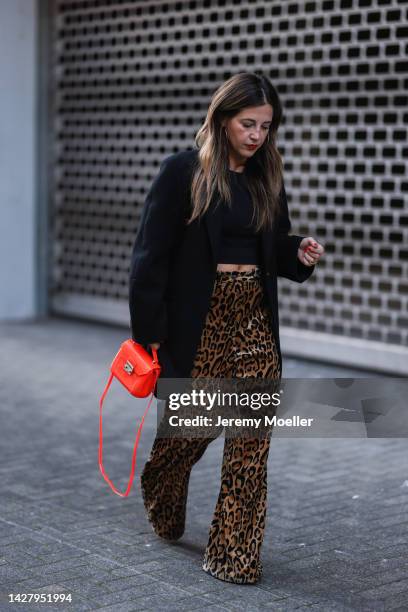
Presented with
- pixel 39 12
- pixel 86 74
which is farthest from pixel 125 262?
pixel 39 12

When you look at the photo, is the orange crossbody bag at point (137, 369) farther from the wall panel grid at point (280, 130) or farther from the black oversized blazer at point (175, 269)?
the wall panel grid at point (280, 130)

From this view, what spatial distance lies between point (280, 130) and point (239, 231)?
5.82 m

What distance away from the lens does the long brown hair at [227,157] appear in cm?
452

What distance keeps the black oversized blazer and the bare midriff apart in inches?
2.2

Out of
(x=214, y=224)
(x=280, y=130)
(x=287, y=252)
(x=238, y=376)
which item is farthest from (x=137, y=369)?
(x=280, y=130)

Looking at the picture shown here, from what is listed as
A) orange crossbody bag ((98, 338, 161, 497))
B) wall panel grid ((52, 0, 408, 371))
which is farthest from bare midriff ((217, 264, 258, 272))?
wall panel grid ((52, 0, 408, 371))

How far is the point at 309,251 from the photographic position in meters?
4.78

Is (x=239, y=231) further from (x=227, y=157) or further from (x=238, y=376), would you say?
(x=238, y=376)

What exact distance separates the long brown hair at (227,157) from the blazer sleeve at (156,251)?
0.08 meters

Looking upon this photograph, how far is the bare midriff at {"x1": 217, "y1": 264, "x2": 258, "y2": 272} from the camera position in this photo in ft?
15.3

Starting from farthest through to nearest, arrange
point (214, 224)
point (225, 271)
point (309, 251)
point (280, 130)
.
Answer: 1. point (280, 130)
2. point (309, 251)
3. point (225, 271)
4. point (214, 224)

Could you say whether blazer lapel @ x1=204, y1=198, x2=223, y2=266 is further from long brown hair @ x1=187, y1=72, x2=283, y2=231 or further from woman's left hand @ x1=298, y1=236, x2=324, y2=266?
woman's left hand @ x1=298, y1=236, x2=324, y2=266

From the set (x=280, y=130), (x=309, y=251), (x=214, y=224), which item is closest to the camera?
(x=214, y=224)

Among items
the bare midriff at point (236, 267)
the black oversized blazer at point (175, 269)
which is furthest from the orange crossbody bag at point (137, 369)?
the bare midriff at point (236, 267)
